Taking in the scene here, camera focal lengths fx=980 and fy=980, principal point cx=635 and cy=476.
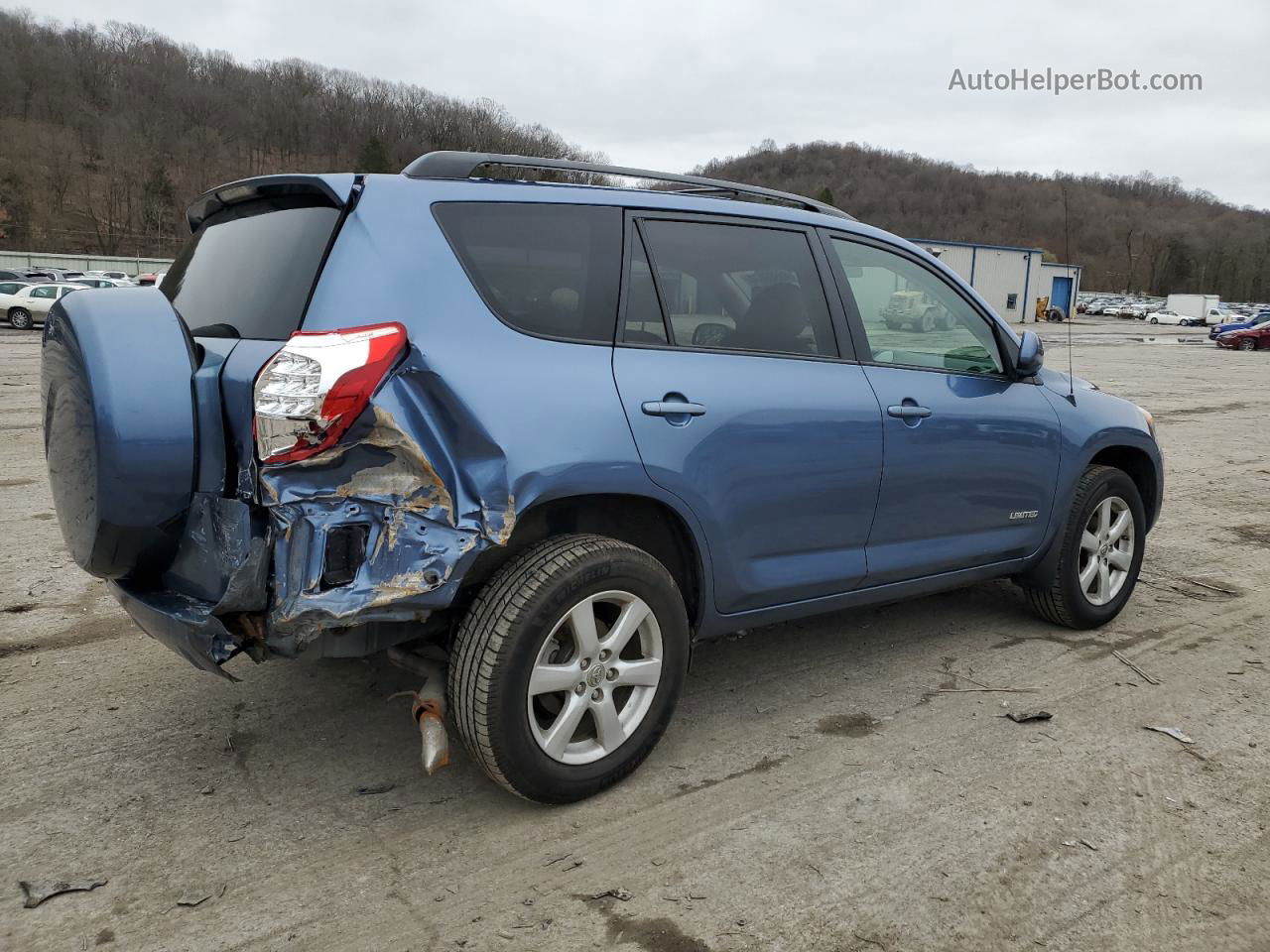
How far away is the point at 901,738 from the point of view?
338 centimetres

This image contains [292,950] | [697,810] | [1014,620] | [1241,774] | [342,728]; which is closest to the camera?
[292,950]

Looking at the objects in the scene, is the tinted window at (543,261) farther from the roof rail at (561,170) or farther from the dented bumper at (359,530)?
the dented bumper at (359,530)

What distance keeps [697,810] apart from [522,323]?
4.98ft

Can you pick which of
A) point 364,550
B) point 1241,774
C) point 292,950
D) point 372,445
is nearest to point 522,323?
point 372,445

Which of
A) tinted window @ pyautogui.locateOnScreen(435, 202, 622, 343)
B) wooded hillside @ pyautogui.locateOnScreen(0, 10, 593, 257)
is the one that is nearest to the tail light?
tinted window @ pyautogui.locateOnScreen(435, 202, 622, 343)

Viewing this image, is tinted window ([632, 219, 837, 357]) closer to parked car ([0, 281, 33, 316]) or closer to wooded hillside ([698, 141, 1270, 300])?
parked car ([0, 281, 33, 316])

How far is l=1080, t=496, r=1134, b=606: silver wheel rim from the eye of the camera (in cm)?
446

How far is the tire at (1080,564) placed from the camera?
4336mm

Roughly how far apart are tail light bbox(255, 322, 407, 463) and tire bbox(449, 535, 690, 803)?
64cm

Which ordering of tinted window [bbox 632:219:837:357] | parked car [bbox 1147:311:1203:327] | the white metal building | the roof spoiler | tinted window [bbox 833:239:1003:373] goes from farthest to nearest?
parked car [bbox 1147:311:1203:327] < the white metal building < tinted window [bbox 833:239:1003:373] < tinted window [bbox 632:219:837:357] < the roof spoiler

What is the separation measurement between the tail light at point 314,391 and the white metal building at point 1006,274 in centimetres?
5901

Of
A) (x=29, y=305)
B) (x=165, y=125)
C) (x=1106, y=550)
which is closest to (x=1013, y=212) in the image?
(x=165, y=125)

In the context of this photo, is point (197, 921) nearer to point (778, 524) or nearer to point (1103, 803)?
point (778, 524)

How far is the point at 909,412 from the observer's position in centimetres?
360
